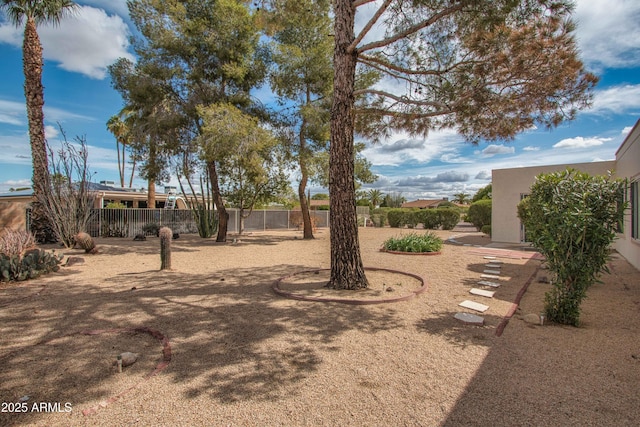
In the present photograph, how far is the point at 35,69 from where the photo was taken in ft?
35.0

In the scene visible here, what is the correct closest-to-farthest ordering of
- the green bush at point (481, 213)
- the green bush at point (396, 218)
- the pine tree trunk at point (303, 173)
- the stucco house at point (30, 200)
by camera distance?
the stucco house at point (30, 200) → the pine tree trunk at point (303, 173) → the green bush at point (481, 213) → the green bush at point (396, 218)

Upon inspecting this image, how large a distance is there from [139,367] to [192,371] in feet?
1.60

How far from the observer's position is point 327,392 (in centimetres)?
239

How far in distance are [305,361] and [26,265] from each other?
614cm

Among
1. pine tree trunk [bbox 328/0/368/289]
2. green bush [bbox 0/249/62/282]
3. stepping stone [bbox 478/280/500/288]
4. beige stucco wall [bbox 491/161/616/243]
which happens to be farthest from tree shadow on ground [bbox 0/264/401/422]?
beige stucco wall [bbox 491/161/616/243]

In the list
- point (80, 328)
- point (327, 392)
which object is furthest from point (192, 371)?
point (80, 328)

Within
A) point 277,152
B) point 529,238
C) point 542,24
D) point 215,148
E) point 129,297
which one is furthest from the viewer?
point 277,152

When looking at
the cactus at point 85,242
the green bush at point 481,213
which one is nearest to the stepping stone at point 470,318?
the cactus at point 85,242

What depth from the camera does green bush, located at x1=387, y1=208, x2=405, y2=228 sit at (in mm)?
23938

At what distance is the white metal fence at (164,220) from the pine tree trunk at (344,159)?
1077cm

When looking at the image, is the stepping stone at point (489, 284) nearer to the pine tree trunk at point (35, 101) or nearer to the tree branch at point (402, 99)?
the tree branch at point (402, 99)

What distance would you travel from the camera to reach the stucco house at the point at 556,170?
712 cm

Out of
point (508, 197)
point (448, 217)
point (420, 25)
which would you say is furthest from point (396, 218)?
point (420, 25)

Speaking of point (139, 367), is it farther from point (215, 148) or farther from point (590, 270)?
point (215, 148)
